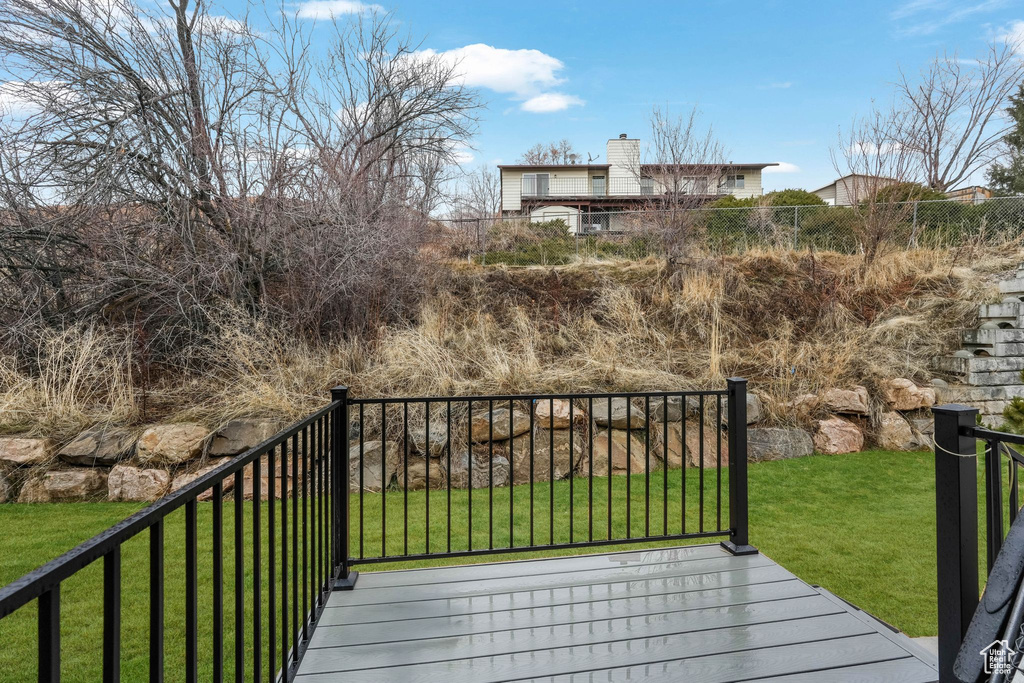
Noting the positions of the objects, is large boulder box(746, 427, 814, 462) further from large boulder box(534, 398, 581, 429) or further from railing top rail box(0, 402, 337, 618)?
railing top rail box(0, 402, 337, 618)

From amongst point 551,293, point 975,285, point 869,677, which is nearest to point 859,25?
point 975,285

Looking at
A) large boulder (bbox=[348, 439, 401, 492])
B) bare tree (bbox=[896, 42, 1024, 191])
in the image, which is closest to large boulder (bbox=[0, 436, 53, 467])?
large boulder (bbox=[348, 439, 401, 492])

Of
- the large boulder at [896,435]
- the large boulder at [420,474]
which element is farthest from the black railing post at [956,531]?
the large boulder at [896,435]

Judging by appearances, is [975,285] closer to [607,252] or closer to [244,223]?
[607,252]

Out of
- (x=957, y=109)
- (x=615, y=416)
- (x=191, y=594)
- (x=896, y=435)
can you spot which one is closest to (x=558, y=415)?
(x=615, y=416)

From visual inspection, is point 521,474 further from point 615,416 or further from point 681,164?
point 681,164

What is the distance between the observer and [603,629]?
2.04 m

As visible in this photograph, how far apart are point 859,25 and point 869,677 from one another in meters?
10.3

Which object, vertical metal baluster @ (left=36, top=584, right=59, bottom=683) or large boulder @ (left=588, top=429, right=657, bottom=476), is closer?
vertical metal baluster @ (left=36, top=584, right=59, bottom=683)

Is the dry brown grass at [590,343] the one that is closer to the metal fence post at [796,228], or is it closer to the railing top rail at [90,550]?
the metal fence post at [796,228]

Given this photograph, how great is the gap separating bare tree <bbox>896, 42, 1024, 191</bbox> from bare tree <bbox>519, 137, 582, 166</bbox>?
1508 cm

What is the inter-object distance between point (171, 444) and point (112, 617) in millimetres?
4414

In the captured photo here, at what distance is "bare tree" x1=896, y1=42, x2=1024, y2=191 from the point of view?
34.0 feet

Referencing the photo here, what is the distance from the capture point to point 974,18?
9898 millimetres
